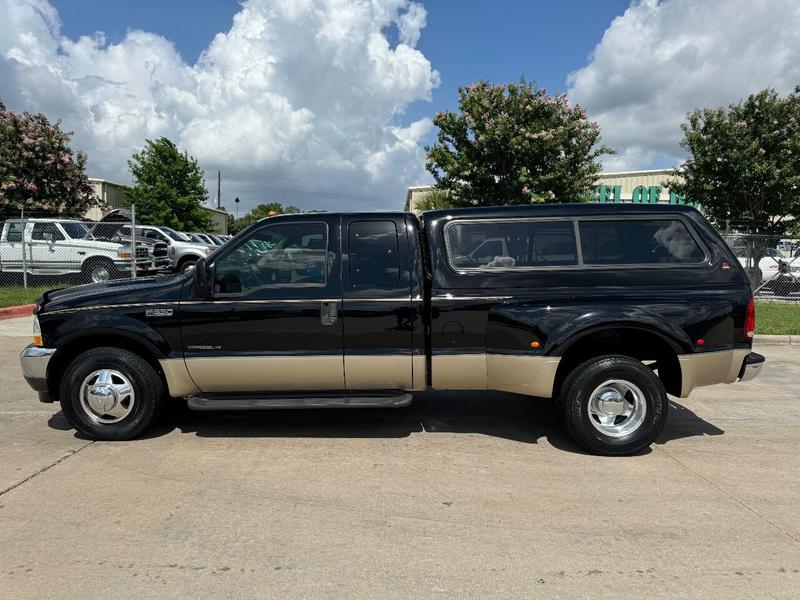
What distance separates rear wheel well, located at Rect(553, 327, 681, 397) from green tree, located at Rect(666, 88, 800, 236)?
12.4 metres

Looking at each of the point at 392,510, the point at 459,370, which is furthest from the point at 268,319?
the point at 392,510

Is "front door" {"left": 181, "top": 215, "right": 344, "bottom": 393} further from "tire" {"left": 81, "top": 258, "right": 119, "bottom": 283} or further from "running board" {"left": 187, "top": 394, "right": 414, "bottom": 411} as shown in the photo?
"tire" {"left": 81, "top": 258, "right": 119, "bottom": 283}

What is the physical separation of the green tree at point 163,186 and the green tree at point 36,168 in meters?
5.91

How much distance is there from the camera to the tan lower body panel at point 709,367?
14.9ft

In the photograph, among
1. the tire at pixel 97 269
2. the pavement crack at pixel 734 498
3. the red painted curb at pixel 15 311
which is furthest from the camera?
the tire at pixel 97 269

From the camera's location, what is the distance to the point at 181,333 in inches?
182

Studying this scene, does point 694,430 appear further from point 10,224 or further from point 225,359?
point 10,224

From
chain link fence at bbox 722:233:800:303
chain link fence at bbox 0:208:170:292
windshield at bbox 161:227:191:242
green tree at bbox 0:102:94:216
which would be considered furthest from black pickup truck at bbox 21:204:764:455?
green tree at bbox 0:102:94:216

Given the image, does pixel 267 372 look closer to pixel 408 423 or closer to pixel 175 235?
pixel 408 423

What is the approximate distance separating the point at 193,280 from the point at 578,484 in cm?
325

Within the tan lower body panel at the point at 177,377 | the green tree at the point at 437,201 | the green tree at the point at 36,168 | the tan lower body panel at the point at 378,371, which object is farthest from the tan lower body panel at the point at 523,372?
the green tree at the point at 36,168

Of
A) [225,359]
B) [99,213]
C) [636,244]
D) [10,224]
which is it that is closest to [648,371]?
[636,244]

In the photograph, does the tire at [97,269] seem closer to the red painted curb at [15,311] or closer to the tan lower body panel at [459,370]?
the red painted curb at [15,311]

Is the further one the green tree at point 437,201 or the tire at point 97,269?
the green tree at point 437,201
